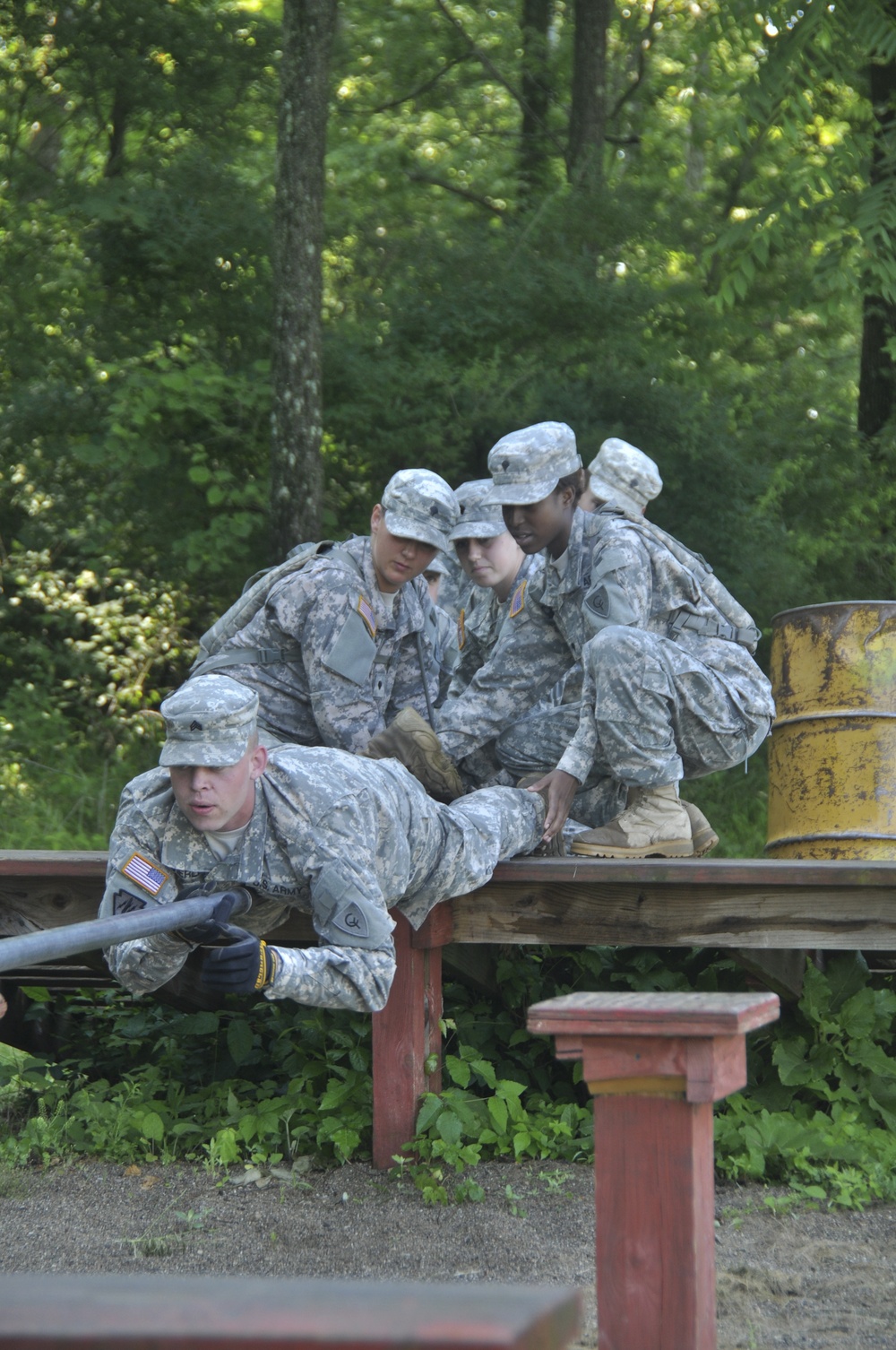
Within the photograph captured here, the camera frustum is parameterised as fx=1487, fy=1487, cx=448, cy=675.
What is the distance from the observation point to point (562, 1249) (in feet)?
11.7

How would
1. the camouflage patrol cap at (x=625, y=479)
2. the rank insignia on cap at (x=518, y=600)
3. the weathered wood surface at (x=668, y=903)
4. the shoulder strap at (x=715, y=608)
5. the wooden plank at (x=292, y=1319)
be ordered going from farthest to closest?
the camouflage patrol cap at (x=625, y=479)
the rank insignia on cap at (x=518, y=600)
the shoulder strap at (x=715, y=608)
the weathered wood surface at (x=668, y=903)
the wooden plank at (x=292, y=1319)

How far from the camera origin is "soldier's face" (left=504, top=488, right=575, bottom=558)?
175 inches

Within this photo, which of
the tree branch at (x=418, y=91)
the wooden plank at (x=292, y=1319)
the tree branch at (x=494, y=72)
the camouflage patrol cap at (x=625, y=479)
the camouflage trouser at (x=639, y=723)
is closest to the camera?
the wooden plank at (x=292, y=1319)

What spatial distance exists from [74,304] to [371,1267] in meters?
7.00

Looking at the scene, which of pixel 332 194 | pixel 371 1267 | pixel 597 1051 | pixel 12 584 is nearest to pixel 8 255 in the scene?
pixel 12 584

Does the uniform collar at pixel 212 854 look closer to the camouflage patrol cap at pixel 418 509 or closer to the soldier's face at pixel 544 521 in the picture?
the camouflage patrol cap at pixel 418 509

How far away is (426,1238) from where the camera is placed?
144 inches

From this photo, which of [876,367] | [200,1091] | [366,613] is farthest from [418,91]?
[200,1091]

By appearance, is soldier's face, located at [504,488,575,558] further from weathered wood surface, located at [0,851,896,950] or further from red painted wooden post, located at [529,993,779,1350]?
red painted wooden post, located at [529,993,779,1350]

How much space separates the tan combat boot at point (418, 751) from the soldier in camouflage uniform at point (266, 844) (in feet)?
2.01

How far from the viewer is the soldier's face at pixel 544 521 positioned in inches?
175

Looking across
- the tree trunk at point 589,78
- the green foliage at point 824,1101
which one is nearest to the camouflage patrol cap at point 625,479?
the green foliage at point 824,1101

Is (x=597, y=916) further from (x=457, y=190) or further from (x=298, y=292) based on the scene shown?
(x=457, y=190)

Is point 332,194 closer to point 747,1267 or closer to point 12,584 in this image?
point 12,584
